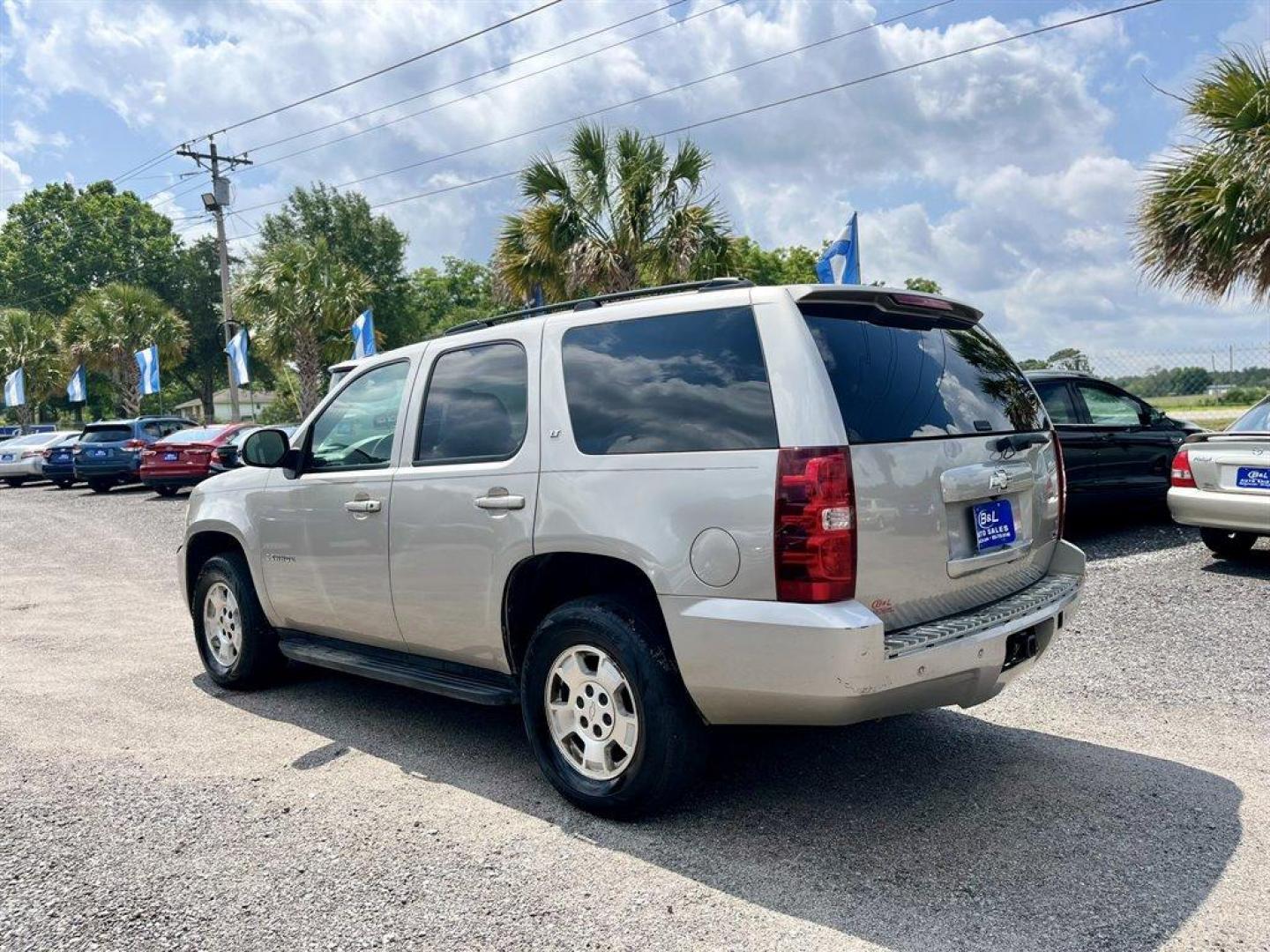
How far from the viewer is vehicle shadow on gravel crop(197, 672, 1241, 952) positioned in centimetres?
302

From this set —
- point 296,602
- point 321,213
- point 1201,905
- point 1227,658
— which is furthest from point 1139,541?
point 321,213

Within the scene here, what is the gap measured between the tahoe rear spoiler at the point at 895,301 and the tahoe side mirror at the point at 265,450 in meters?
2.85

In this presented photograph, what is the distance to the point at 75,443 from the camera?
22.5m

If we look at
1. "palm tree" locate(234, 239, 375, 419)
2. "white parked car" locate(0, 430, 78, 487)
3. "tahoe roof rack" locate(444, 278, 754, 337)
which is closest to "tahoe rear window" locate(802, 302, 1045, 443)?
"tahoe roof rack" locate(444, 278, 754, 337)

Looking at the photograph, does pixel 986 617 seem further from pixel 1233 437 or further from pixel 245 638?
pixel 1233 437

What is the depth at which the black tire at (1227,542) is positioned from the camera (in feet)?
27.5

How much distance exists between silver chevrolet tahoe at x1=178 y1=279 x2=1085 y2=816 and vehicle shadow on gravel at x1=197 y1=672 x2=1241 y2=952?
36 centimetres

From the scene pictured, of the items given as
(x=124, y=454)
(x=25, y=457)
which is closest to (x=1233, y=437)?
(x=124, y=454)

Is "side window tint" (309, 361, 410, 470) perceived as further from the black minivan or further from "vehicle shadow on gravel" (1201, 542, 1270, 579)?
"vehicle shadow on gravel" (1201, 542, 1270, 579)

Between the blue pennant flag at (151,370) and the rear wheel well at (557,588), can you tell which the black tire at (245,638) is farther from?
the blue pennant flag at (151,370)

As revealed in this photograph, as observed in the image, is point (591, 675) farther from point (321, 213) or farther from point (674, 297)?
point (321, 213)

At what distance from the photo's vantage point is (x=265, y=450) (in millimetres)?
5020

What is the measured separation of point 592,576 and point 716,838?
109 cm

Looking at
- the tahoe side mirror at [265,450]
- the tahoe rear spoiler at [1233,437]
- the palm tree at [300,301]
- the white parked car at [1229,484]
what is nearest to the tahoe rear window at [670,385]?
the tahoe side mirror at [265,450]
